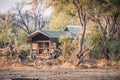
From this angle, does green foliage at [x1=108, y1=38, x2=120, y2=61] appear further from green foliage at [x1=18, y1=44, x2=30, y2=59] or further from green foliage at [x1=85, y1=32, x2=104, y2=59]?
green foliage at [x1=18, y1=44, x2=30, y2=59]

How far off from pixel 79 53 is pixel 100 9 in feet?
19.0

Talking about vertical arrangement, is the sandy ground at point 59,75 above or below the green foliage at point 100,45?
below

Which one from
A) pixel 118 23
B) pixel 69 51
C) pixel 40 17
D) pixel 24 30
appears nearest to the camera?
pixel 69 51

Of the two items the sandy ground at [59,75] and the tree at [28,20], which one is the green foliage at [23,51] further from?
the tree at [28,20]

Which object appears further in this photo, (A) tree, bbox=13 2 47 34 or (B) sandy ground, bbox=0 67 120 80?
(A) tree, bbox=13 2 47 34

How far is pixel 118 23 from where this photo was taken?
40.3 metres

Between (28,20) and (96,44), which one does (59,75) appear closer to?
(96,44)

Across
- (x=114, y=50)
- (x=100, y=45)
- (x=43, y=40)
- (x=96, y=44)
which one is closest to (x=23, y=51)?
(x=96, y=44)

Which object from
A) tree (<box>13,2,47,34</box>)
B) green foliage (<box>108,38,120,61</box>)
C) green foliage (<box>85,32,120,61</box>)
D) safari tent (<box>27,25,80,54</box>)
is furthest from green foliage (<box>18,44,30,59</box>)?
tree (<box>13,2,47,34</box>)

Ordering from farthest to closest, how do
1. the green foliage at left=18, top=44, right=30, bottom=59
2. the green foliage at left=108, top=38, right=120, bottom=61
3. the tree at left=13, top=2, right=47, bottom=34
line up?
the tree at left=13, top=2, right=47, bottom=34
the green foliage at left=18, top=44, right=30, bottom=59
the green foliage at left=108, top=38, right=120, bottom=61

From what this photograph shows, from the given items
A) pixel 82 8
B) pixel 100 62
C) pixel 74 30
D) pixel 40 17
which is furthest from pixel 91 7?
pixel 40 17

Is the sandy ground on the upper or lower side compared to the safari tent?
lower

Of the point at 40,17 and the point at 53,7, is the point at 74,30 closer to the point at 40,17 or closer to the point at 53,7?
the point at 53,7

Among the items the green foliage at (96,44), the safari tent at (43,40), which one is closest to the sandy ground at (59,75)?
the green foliage at (96,44)
